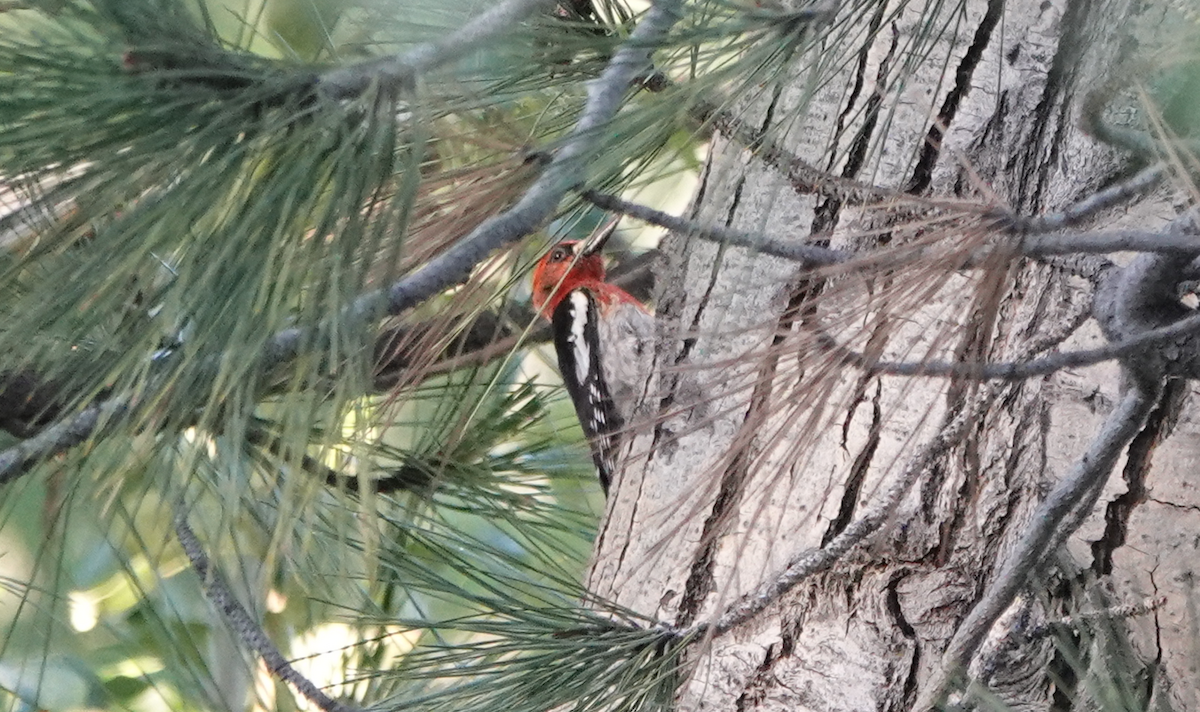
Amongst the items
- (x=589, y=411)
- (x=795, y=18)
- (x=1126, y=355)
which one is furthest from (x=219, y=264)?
(x=589, y=411)

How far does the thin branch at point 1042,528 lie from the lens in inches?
33.7

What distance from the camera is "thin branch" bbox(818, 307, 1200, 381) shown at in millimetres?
747

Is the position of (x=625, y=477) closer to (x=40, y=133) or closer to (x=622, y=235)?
(x=40, y=133)

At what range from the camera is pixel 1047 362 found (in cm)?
75

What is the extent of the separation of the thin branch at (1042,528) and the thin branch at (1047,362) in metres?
0.08

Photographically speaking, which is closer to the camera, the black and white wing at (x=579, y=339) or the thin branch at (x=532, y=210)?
the thin branch at (x=532, y=210)

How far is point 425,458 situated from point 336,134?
92cm

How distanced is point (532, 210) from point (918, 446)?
581 millimetres

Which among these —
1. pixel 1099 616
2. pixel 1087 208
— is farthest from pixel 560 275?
pixel 1087 208

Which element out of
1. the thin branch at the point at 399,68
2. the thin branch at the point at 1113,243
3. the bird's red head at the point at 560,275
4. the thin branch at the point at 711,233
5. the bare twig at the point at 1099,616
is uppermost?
the bird's red head at the point at 560,275

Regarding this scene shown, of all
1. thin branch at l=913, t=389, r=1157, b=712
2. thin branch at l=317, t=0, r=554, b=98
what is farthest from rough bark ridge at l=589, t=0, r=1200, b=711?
thin branch at l=317, t=0, r=554, b=98

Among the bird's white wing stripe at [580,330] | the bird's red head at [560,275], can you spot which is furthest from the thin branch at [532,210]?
the bird's white wing stripe at [580,330]

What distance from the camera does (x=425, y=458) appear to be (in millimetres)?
1531

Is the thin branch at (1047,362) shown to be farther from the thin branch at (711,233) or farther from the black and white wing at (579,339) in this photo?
the black and white wing at (579,339)
